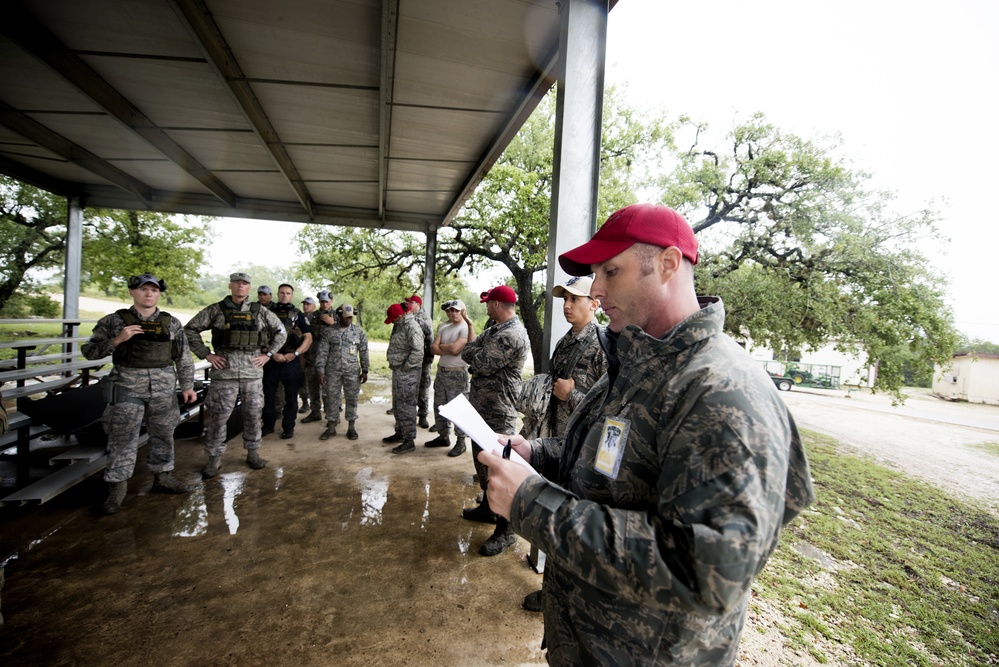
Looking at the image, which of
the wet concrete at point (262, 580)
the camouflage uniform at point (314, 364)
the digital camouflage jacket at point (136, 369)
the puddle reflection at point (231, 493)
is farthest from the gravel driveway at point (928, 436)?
the digital camouflage jacket at point (136, 369)

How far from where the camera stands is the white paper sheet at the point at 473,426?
4.22ft

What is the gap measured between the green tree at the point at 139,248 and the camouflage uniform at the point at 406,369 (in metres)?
9.36

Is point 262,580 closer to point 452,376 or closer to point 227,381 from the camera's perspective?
point 227,381

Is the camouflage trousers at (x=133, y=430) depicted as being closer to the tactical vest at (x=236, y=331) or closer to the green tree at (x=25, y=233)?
the tactical vest at (x=236, y=331)

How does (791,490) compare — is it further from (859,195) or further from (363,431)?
(859,195)

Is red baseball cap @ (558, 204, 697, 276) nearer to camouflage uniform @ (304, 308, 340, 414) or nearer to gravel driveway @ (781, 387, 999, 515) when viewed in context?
gravel driveway @ (781, 387, 999, 515)

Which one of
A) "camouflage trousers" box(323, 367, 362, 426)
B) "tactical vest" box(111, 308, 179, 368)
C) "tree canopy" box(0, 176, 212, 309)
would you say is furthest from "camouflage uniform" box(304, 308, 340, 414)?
"tree canopy" box(0, 176, 212, 309)

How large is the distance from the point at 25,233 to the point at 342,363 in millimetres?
14217

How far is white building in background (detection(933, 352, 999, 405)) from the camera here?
611cm

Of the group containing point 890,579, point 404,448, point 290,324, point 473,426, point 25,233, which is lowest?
point 890,579

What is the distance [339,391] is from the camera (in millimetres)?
6129

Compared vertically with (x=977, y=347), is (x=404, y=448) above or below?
below

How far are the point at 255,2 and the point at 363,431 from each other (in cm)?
511

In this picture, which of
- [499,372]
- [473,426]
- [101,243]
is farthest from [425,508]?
[101,243]
